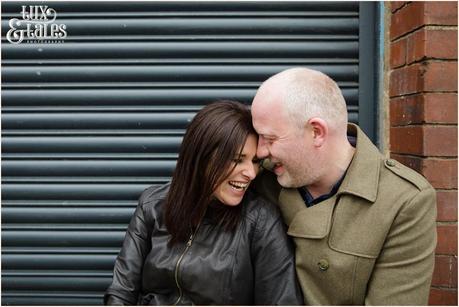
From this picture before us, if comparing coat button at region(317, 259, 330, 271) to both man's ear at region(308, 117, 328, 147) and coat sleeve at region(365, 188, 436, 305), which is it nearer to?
coat sleeve at region(365, 188, 436, 305)

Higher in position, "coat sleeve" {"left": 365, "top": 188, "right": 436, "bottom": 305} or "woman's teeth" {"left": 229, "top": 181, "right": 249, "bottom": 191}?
"woman's teeth" {"left": 229, "top": 181, "right": 249, "bottom": 191}

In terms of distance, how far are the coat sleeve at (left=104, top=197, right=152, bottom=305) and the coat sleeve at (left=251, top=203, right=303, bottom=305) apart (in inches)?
19.6

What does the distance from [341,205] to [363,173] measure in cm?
16

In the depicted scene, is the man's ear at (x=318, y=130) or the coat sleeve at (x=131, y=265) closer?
the man's ear at (x=318, y=130)

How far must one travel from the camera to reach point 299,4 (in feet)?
10.2

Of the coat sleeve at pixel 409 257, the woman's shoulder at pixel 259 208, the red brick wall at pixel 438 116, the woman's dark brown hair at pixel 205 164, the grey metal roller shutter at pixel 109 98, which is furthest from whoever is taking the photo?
the grey metal roller shutter at pixel 109 98

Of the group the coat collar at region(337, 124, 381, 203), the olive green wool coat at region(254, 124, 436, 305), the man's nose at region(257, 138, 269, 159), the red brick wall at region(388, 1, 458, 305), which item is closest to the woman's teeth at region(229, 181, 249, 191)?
the man's nose at region(257, 138, 269, 159)

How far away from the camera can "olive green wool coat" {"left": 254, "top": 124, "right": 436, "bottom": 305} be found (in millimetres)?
2150

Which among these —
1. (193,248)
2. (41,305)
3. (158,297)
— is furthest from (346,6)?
(41,305)

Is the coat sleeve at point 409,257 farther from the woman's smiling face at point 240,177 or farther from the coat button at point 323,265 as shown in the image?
the woman's smiling face at point 240,177

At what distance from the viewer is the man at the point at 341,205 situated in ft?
7.07

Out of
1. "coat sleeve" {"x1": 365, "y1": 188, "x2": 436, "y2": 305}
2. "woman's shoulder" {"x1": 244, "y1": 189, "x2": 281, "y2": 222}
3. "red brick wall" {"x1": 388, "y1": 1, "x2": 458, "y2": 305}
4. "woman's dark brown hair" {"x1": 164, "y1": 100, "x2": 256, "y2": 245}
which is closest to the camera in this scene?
"coat sleeve" {"x1": 365, "y1": 188, "x2": 436, "y2": 305}

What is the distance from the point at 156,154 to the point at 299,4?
3.86ft

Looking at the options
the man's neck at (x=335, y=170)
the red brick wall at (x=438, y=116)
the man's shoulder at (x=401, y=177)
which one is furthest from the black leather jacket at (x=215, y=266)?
the red brick wall at (x=438, y=116)
